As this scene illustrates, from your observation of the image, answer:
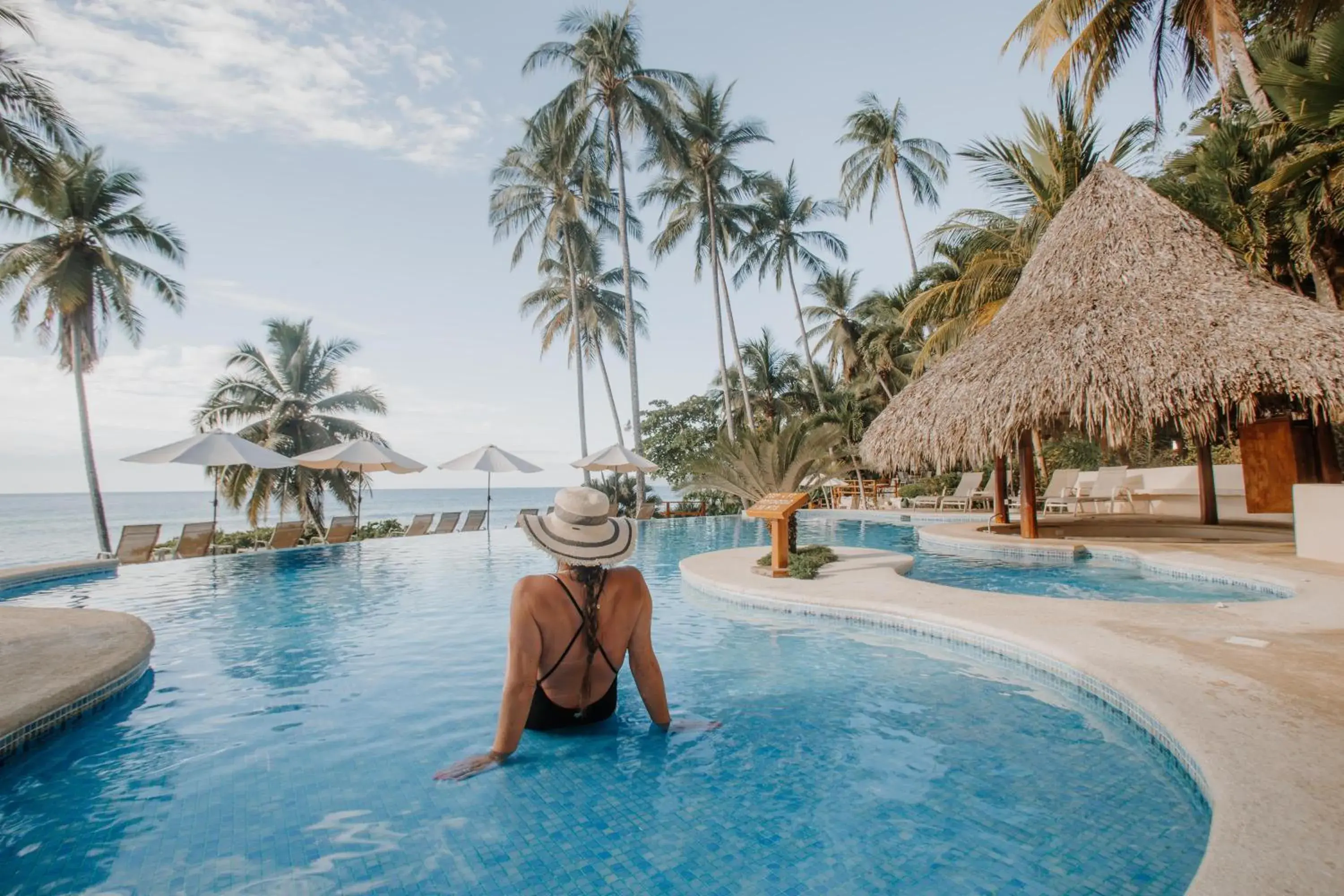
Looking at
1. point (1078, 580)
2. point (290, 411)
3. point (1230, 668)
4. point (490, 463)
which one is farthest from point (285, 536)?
point (1230, 668)

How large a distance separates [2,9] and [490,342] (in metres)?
17.5

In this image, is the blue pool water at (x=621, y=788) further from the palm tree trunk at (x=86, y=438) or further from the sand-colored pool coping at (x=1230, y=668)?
the palm tree trunk at (x=86, y=438)

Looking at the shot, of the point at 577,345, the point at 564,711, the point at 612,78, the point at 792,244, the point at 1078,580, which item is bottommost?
the point at 1078,580

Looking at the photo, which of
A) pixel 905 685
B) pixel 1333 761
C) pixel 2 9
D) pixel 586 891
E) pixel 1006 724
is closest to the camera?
pixel 586 891

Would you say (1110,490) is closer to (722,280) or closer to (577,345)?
(722,280)

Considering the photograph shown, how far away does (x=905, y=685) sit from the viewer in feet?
16.1

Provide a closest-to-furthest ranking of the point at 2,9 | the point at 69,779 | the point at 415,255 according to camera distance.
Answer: the point at 69,779, the point at 2,9, the point at 415,255

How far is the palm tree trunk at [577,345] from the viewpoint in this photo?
23.7 meters

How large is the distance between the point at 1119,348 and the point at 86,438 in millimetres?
21535

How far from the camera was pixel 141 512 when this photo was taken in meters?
62.6

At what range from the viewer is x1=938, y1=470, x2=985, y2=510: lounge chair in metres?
18.9

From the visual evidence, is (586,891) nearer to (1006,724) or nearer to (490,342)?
(1006,724)

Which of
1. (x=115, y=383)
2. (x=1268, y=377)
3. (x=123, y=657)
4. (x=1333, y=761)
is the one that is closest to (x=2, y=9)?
(x=115, y=383)

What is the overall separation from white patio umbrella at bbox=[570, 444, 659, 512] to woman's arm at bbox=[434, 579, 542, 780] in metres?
14.3
